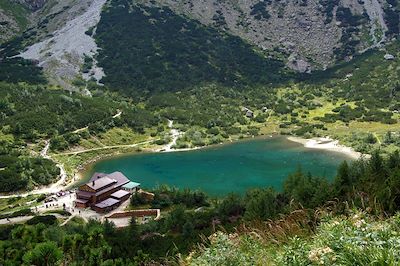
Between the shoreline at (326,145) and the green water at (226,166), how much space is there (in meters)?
2.55

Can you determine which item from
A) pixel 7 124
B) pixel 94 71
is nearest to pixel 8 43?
pixel 94 71

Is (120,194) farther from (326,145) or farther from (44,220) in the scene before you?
(326,145)

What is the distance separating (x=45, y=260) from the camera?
11.2m

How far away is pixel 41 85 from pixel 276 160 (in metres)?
85.1

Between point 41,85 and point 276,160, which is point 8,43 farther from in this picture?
point 276,160

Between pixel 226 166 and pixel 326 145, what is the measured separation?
2925 cm

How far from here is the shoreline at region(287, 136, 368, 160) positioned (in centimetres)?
Result: 10138

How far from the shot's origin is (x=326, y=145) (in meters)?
110

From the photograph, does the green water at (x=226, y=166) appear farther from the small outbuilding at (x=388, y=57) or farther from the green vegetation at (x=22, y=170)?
the small outbuilding at (x=388, y=57)

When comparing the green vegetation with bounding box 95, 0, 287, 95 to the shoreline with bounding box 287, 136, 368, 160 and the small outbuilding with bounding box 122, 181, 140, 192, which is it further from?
the small outbuilding with bounding box 122, 181, 140, 192

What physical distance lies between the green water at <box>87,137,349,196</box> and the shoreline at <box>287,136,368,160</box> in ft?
8.37

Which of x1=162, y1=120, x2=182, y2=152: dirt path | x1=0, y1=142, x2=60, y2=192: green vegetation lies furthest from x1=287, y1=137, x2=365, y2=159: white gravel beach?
x1=0, y1=142, x2=60, y2=192: green vegetation

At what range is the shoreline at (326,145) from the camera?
101 metres

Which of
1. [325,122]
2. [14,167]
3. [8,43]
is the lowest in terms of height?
[325,122]
